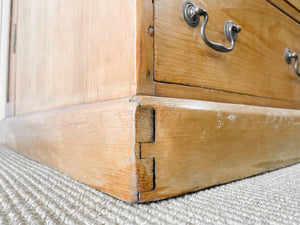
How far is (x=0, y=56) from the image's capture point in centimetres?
132

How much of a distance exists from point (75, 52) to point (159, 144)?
0.28m

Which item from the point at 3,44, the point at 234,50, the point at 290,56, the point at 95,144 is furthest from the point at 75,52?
the point at 3,44

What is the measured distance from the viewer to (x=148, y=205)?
318 mm

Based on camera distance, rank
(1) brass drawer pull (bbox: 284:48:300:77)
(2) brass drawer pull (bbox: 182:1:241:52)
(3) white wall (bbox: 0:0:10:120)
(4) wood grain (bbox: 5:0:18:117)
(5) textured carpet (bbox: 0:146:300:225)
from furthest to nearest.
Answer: (3) white wall (bbox: 0:0:10:120)
(4) wood grain (bbox: 5:0:18:117)
(1) brass drawer pull (bbox: 284:48:300:77)
(2) brass drawer pull (bbox: 182:1:241:52)
(5) textured carpet (bbox: 0:146:300:225)

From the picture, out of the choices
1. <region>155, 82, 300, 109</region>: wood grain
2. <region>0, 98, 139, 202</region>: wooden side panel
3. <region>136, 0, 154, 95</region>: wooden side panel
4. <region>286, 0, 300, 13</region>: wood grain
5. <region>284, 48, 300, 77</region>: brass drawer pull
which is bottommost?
<region>0, 98, 139, 202</region>: wooden side panel

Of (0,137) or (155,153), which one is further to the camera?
(0,137)

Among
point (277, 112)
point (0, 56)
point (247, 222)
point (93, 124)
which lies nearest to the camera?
point (247, 222)

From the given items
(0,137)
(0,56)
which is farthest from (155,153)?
(0,56)

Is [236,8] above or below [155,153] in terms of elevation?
above

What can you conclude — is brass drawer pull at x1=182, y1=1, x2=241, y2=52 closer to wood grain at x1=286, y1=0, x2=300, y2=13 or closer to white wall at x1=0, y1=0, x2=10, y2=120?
wood grain at x1=286, y1=0, x2=300, y2=13

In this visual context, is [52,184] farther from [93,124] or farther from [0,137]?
[0,137]

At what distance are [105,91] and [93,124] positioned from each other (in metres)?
0.06

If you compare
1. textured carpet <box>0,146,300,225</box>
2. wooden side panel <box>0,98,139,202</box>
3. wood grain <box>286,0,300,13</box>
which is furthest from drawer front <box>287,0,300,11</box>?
wooden side panel <box>0,98,139,202</box>

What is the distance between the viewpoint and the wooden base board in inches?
12.6
